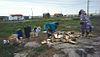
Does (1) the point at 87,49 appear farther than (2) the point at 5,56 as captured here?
No

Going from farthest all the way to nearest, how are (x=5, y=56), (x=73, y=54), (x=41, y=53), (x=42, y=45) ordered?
(x=5, y=56) < (x=42, y=45) < (x=41, y=53) < (x=73, y=54)

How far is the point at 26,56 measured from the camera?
13.0 metres

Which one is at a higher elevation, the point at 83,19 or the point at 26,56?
the point at 83,19

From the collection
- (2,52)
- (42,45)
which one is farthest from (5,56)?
(42,45)

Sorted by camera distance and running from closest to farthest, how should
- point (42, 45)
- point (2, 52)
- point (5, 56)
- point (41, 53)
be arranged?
1. point (41, 53)
2. point (42, 45)
3. point (5, 56)
4. point (2, 52)

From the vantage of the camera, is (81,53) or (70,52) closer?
(81,53)

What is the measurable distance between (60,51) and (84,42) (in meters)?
1.76

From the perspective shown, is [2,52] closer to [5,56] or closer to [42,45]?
[5,56]

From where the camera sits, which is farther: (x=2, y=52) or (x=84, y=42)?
(x=2, y=52)

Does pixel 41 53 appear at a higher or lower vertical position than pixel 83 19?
lower

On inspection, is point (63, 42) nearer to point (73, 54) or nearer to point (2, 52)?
point (73, 54)

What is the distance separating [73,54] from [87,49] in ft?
2.66

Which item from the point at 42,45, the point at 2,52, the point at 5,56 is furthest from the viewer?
the point at 2,52

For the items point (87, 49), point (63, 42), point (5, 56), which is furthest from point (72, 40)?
point (5, 56)
